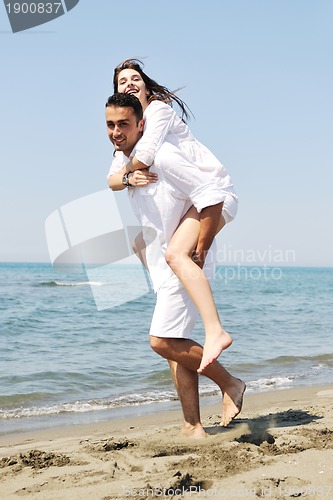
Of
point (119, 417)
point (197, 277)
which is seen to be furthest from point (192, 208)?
point (119, 417)

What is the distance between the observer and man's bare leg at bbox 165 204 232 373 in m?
3.31

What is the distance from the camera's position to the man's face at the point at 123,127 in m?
3.58

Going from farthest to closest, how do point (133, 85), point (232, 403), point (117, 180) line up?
point (133, 85), point (117, 180), point (232, 403)

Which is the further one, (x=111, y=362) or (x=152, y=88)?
(x=111, y=362)

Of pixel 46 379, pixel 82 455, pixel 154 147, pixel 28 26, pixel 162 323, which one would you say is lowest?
pixel 46 379

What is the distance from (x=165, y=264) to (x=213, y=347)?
63 centimetres

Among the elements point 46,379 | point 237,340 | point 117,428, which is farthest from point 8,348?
point 117,428

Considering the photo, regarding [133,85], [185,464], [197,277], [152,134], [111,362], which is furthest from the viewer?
[111,362]

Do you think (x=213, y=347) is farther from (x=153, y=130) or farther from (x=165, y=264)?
(x=153, y=130)

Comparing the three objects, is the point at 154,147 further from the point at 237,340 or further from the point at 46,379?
the point at 237,340

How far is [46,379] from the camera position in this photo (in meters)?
7.23

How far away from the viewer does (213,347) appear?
3291 mm

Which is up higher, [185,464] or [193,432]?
[185,464]

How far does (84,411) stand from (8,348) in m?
4.14
